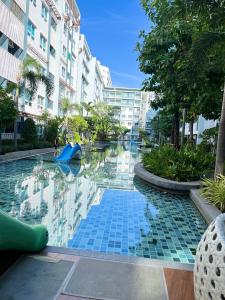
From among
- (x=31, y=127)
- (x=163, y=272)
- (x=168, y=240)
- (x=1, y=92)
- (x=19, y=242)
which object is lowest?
(x=168, y=240)

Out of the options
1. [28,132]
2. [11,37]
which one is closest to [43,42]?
[11,37]

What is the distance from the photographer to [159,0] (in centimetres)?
764

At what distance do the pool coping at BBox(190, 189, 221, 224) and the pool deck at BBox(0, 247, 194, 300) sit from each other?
2.52 m

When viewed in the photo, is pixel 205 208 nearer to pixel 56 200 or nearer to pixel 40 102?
pixel 56 200

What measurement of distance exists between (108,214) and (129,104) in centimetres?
9667

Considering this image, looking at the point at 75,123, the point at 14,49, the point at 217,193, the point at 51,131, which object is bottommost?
the point at 217,193

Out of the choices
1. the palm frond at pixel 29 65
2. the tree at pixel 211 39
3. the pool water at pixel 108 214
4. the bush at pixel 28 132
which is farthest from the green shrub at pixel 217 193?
the bush at pixel 28 132

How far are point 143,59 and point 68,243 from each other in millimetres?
8936

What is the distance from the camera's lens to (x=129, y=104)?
100938 millimetres

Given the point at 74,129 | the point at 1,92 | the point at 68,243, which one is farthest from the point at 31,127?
the point at 68,243

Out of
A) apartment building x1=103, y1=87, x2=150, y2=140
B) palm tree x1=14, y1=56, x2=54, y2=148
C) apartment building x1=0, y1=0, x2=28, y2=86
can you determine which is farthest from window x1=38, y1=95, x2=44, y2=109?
apartment building x1=103, y1=87, x2=150, y2=140

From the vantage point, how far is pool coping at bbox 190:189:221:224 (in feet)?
18.5

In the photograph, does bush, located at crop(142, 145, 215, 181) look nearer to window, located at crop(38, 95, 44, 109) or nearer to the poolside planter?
the poolside planter

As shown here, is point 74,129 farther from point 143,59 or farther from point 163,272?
point 163,272
